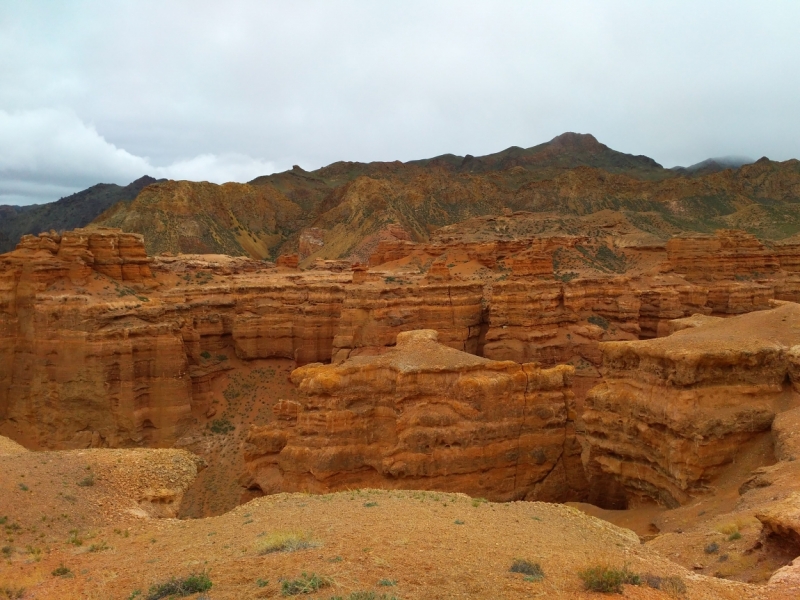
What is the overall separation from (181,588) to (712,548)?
32.7 ft

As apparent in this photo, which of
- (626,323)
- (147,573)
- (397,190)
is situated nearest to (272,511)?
(147,573)

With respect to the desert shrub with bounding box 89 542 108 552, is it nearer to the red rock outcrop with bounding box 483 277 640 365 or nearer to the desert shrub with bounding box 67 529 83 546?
the desert shrub with bounding box 67 529 83 546

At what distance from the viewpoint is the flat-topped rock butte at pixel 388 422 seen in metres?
11.1

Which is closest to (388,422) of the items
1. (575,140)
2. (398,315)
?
(398,315)

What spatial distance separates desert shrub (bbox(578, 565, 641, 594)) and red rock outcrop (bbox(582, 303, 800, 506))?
373 inches

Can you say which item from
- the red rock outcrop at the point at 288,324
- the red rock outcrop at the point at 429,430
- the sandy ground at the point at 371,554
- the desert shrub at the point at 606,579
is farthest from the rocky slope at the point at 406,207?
the desert shrub at the point at 606,579

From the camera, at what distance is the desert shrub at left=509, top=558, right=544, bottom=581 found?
886cm

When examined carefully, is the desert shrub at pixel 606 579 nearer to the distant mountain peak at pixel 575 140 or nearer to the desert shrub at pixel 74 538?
the desert shrub at pixel 74 538

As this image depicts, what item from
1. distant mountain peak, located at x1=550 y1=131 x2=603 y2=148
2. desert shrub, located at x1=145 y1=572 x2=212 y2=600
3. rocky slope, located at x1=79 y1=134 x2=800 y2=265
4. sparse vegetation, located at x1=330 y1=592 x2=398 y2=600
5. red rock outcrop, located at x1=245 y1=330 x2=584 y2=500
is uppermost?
distant mountain peak, located at x1=550 y1=131 x2=603 y2=148

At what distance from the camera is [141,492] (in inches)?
666

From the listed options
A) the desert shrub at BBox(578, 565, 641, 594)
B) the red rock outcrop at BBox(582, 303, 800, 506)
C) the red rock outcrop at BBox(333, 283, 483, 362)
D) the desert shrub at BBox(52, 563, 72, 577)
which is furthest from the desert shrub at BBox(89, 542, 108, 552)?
the red rock outcrop at BBox(333, 283, 483, 362)

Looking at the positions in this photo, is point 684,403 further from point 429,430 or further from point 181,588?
point 181,588

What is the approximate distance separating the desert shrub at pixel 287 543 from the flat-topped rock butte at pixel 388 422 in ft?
1.39

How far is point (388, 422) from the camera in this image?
21.4 metres
